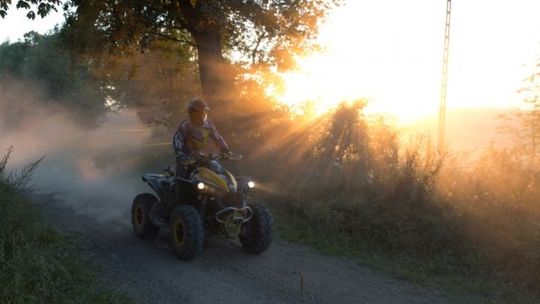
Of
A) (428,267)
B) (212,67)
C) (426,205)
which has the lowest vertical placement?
(428,267)

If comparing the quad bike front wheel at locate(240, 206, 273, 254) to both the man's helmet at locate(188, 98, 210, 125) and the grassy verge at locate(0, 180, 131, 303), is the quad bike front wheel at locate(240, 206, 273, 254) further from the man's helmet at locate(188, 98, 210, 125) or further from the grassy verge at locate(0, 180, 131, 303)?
the grassy verge at locate(0, 180, 131, 303)

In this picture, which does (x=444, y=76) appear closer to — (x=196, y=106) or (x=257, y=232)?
(x=196, y=106)

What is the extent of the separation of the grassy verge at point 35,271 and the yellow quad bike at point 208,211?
141cm

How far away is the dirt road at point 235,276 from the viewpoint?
6254 mm

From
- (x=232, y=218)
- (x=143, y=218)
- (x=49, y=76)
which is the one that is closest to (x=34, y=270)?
(x=232, y=218)

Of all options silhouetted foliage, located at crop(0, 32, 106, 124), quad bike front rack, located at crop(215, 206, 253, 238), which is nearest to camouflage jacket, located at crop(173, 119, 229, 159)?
quad bike front rack, located at crop(215, 206, 253, 238)

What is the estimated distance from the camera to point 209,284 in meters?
6.51

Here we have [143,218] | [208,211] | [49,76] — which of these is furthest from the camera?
[49,76]

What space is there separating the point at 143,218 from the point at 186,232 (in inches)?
66.9

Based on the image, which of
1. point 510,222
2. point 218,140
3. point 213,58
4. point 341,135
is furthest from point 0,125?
point 510,222

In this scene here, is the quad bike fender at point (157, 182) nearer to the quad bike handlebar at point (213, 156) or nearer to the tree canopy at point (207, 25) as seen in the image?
the quad bike handlebar at point (213, 156)

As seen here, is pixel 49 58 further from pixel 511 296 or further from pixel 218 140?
pixel 511 296

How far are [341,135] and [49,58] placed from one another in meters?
33.6

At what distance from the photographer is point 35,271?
5254 millimetres
